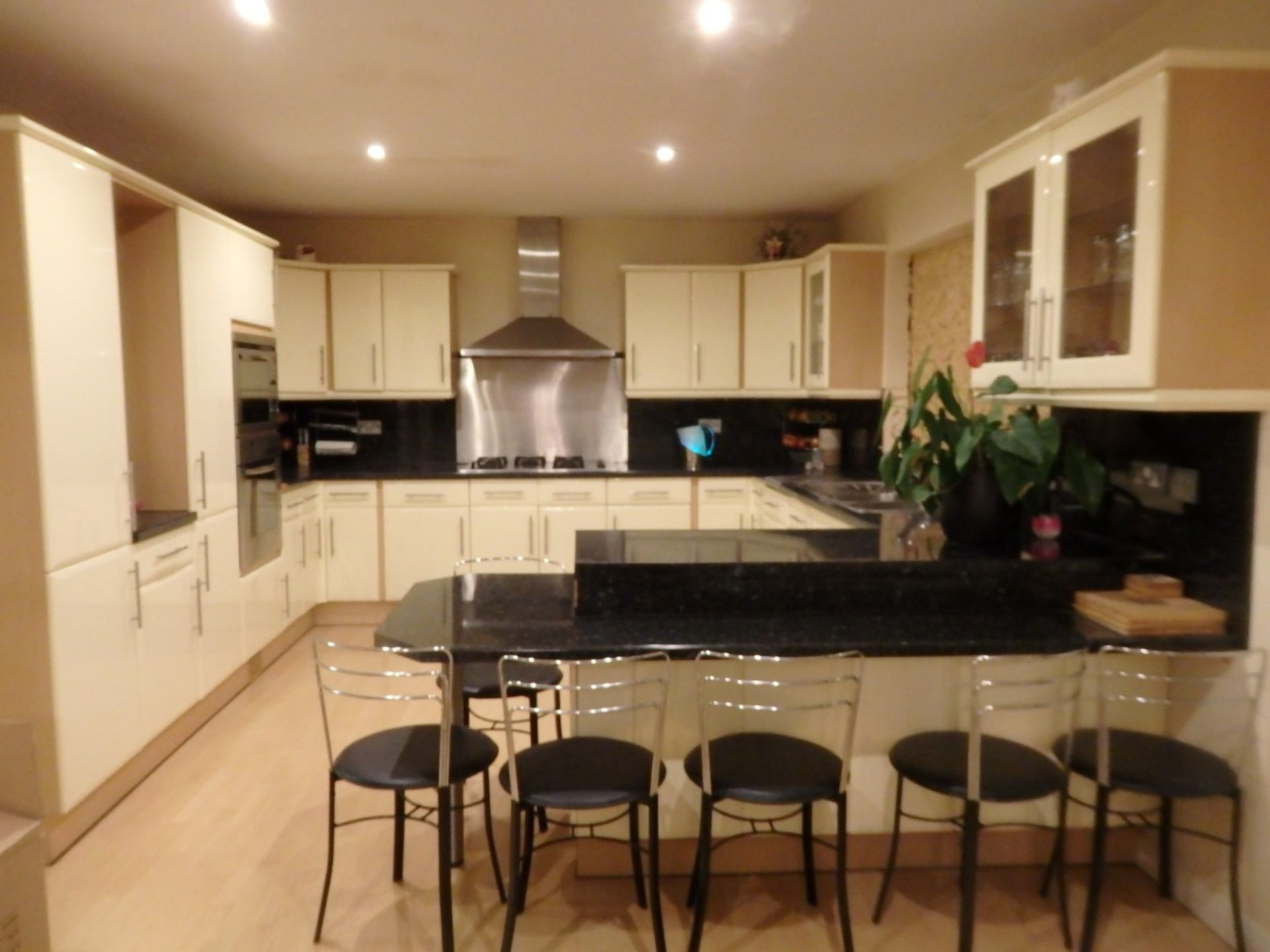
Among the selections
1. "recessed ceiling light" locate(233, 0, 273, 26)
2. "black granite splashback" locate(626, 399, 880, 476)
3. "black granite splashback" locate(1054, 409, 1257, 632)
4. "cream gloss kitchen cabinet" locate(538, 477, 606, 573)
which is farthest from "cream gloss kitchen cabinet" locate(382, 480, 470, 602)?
"black granite splashback" locate(1054, 409, 1257, 632)

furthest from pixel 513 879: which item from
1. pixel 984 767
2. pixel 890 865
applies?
pixel 984 767

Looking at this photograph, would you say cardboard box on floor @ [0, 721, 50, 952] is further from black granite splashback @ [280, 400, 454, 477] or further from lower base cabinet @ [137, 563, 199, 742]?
black granite splashback @ [280, 400, 454, 477]

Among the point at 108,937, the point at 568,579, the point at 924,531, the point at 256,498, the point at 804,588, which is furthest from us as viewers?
the point at 256,498

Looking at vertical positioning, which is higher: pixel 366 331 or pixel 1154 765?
pixel 366 331

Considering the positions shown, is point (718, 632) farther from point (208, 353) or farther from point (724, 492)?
point (724, 492)

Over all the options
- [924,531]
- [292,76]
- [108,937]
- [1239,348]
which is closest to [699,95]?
[292,76]

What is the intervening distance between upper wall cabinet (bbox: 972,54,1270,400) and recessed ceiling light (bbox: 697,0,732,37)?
37.7 inches

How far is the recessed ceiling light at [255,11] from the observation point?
2510 mm

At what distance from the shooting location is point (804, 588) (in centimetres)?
248

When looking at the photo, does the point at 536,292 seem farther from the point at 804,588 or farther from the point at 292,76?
the point at 804,588

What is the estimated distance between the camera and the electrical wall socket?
2.39 meters

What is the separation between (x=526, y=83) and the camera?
317cm

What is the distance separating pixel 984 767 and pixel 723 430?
4.01 m

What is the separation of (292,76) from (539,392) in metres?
3.02
